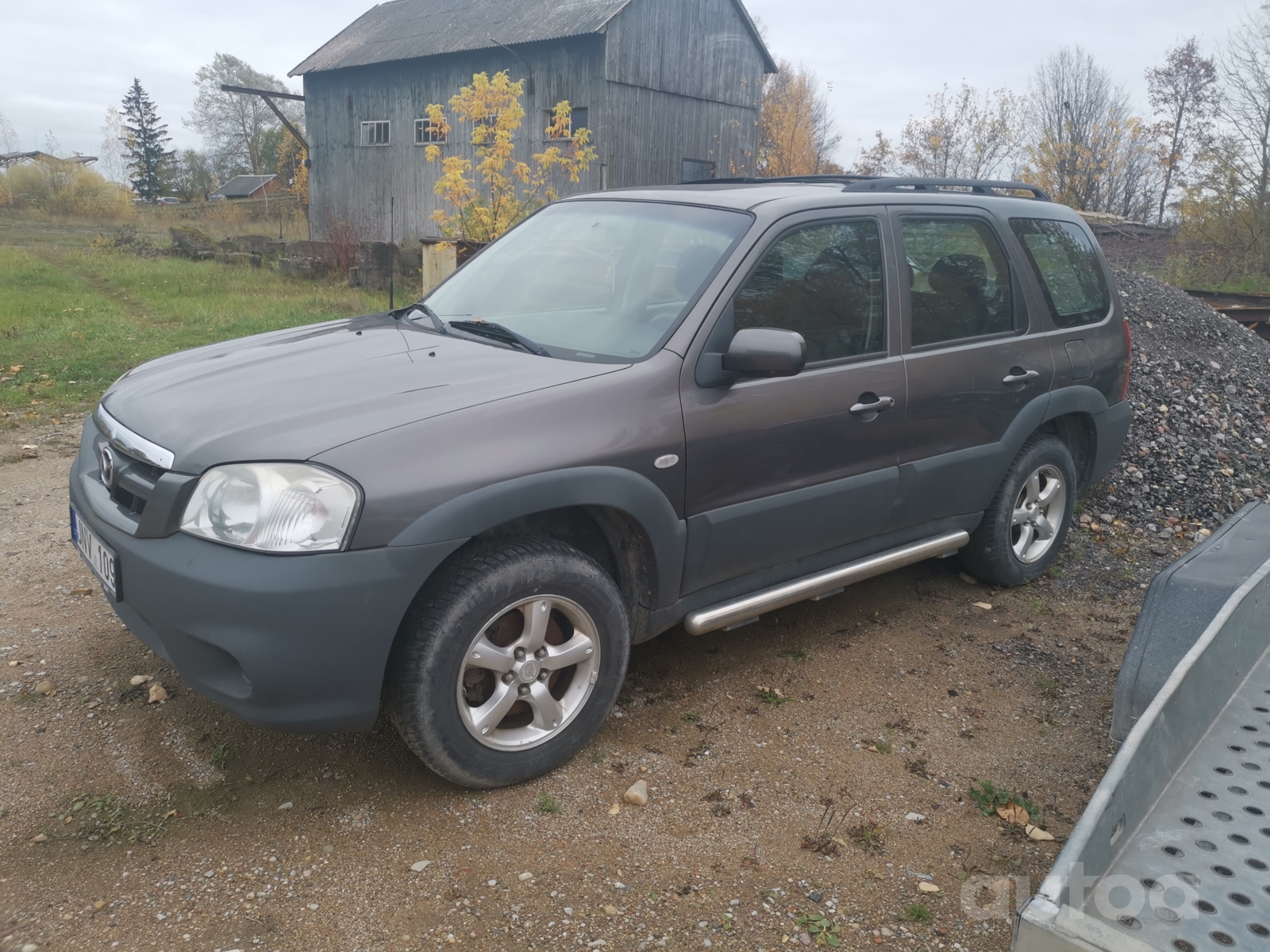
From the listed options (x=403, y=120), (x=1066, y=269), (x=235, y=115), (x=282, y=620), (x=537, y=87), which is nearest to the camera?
(x=282, y=620)

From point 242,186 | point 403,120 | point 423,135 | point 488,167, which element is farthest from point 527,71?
point 242,186

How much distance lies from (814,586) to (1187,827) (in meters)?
2.14

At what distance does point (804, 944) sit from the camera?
2.53m

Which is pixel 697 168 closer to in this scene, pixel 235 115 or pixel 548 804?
pixel 548 804

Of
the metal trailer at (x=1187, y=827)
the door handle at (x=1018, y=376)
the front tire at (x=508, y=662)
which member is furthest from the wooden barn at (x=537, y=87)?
the metal trailer at (x=1187, y=827)

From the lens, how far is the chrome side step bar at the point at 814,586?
349 centimetres

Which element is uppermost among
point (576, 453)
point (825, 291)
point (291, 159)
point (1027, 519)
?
point (291, 159)

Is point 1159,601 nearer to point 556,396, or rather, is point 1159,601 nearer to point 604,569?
point 604,569

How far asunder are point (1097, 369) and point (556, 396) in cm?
325

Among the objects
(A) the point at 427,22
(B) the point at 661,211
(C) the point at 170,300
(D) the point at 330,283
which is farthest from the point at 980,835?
(A) the point at 427,22

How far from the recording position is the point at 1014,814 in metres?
3.14

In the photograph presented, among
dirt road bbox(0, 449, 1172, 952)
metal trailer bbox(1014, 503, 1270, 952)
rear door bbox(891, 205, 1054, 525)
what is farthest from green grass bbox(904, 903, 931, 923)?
rear door bbox(891, 205, 1054, 525)

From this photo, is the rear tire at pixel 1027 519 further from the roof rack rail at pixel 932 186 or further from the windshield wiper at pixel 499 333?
the windshield wiper at pixel 499 333

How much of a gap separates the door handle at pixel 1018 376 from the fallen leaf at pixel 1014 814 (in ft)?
6.49
